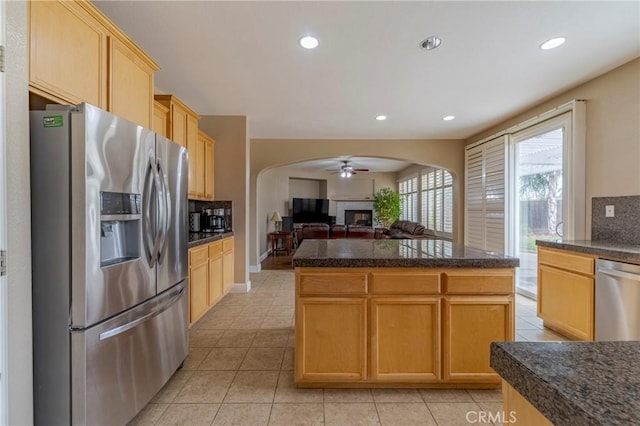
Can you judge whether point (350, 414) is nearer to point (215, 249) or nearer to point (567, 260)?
point (215, 249)

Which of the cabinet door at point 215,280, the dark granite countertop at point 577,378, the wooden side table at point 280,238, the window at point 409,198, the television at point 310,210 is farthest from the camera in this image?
the television at point 310,210

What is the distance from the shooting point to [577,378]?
1.71 feet

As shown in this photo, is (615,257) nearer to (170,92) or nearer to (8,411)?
(8,411)

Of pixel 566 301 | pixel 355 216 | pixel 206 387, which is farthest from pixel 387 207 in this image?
pixel 206 387

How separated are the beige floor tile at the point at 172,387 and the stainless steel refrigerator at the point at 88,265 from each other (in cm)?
24

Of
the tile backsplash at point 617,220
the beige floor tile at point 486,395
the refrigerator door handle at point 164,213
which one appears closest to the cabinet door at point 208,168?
the refrigerator door handle at point 164,213

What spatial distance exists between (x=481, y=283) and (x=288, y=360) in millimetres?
1592

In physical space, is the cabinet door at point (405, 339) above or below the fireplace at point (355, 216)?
below

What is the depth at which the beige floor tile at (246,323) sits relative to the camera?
3.01 metres

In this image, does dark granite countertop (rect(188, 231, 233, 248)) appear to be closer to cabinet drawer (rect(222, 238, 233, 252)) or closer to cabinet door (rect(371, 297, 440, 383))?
cabinet drawer (rect(222, 238, 233, 252))

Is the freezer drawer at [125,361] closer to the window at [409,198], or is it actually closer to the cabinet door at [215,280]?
the cabinet door at [215,280]

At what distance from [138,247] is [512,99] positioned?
422cm

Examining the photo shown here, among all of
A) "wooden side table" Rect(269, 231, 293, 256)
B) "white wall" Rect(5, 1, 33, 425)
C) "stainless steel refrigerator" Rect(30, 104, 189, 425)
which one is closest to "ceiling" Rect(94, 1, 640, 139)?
"white wall" Rect(5, 1, 33, 425)

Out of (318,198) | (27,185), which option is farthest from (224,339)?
(318,198)
